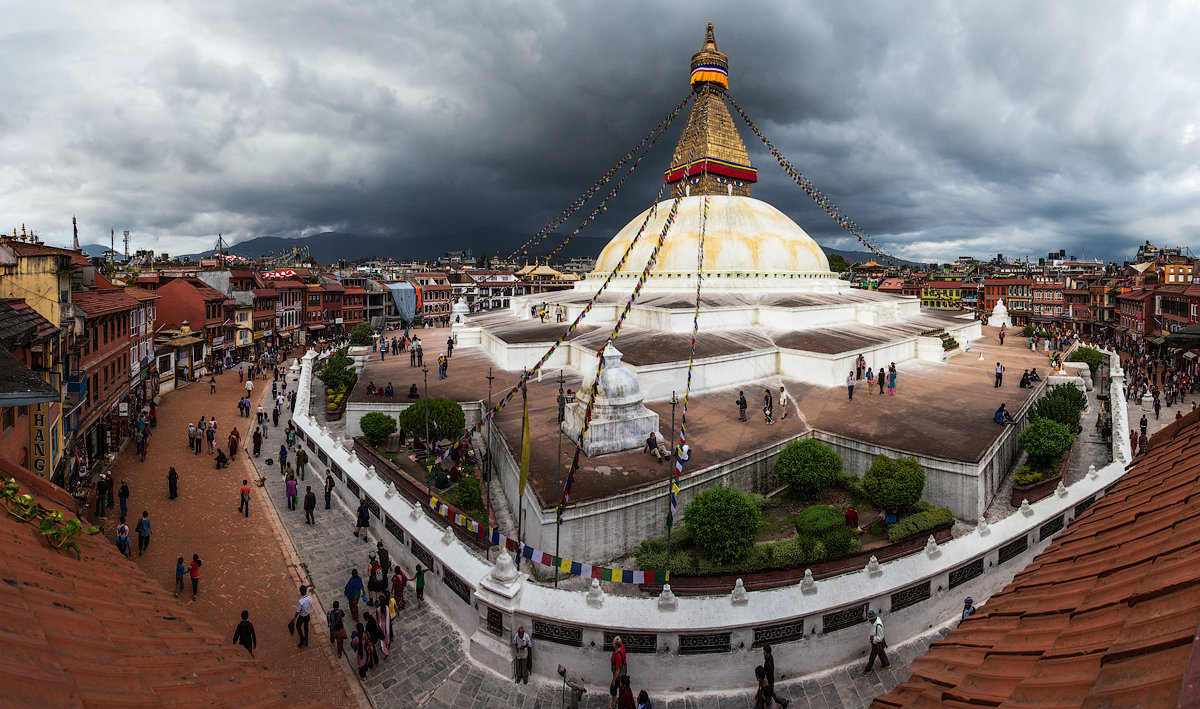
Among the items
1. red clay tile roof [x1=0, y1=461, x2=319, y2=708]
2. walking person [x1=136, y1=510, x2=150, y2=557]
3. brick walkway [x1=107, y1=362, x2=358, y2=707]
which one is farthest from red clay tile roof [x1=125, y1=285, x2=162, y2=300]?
red clay tile roof [x1=0, y1=461, x2=319, y2=708]

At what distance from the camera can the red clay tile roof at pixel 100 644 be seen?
2025 millimetres

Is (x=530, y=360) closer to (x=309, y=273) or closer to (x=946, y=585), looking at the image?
(x=946, y=585)

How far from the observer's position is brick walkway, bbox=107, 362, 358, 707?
26.3 ft

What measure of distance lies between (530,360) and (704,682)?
44.4 feet

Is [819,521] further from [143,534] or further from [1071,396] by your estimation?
[143,534]

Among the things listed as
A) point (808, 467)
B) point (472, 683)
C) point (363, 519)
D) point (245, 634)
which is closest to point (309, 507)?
point (363, 519)

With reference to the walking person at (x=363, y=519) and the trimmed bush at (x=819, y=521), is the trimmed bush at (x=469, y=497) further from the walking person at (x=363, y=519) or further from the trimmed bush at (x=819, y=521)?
the trimmed bush at (x=819, y=521)

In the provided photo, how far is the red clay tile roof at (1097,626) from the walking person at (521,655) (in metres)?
5.53

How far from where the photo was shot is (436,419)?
43.7 feet

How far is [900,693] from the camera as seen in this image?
2.95m

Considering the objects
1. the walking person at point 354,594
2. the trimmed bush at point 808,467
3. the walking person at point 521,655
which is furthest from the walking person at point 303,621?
the trimmed bush at point 808,467

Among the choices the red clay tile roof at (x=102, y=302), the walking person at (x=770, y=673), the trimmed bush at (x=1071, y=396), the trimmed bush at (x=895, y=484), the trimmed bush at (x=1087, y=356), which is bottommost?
the walking person at (x=770, y=673)

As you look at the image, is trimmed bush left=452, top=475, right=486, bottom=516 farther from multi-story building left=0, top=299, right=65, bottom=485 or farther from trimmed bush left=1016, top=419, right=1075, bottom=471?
trimmed bush left=1016, top=419, right=1075, bottom=471

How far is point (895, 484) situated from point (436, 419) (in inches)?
385
